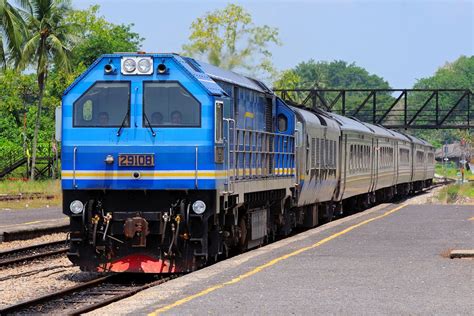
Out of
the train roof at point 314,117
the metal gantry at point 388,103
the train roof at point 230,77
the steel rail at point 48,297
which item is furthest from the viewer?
the metal gantry at point 388,103

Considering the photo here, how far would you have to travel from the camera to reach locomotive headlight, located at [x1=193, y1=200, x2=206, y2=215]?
1576 cm

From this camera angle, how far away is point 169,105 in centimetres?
1597

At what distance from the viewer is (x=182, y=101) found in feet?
52.4

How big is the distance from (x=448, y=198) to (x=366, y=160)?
209 inches

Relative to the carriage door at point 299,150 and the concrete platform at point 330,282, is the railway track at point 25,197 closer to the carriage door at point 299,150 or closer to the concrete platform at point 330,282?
the carriage door at point 299,150

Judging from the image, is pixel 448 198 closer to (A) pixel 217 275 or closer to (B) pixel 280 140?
(B) pixel 280 140

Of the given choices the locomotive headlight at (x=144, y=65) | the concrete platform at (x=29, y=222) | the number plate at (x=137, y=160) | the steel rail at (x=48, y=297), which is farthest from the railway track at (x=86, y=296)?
the concrete platform at (x=29, y=222)

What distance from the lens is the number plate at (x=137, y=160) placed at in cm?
1581

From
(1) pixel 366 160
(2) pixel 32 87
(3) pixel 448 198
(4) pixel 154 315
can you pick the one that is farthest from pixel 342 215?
(2) pixel 32 87

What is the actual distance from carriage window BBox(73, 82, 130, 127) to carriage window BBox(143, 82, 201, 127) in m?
→ 0.32

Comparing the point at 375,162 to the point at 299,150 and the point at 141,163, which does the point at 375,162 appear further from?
the point at 141,163

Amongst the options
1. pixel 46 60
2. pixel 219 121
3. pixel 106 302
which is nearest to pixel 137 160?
pixel 219 121

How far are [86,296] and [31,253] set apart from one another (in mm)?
6707

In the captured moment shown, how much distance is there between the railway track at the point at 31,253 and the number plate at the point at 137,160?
3.74 metres
